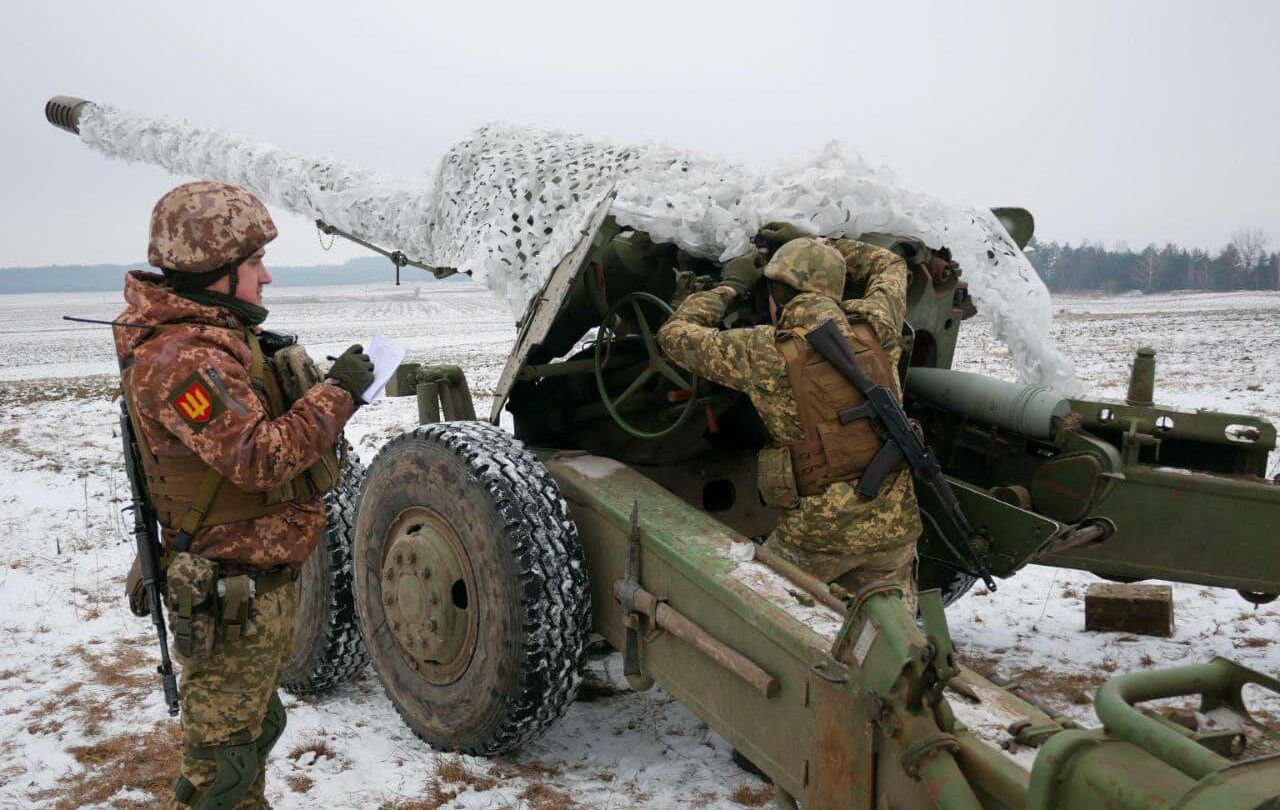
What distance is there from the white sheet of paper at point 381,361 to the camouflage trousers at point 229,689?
615 millimetres

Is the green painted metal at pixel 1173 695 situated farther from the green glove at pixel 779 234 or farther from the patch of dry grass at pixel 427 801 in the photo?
the patch of dry grass at pixel 427 801

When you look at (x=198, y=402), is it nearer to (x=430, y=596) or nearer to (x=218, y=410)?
(x=218, y=410)

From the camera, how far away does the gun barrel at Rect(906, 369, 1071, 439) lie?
146 inches

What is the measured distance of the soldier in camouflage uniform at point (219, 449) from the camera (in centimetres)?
243

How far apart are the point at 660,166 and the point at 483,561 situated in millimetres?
1680

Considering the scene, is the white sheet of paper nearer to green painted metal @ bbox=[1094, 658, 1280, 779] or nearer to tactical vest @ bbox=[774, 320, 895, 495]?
tactical vest @ bbox=[774, 320, 895, 495]

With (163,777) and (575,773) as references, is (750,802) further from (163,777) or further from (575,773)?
(163,777)

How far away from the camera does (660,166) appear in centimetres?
399

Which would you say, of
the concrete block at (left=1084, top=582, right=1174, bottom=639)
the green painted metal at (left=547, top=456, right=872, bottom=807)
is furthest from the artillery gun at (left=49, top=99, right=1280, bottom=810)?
the concrete block at (left=1084, top=582, right=1174, bottom=639)

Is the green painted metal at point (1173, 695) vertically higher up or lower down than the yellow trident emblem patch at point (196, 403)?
lower down

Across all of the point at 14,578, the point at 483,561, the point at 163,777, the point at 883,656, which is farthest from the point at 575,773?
the point at 14,578

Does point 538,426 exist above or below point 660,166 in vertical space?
below

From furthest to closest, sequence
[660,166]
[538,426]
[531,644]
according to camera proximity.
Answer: [538,426], [660,166], [531,644]

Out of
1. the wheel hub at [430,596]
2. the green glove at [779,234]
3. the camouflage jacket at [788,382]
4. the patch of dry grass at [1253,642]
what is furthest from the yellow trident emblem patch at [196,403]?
the patch of dry grass at [1253,642]
